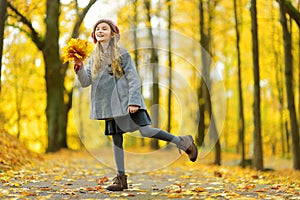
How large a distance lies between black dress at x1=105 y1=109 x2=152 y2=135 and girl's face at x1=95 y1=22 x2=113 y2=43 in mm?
984

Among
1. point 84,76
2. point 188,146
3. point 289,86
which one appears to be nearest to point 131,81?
point 84,76

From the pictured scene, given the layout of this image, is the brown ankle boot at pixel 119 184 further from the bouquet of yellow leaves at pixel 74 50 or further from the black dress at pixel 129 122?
the bouquet of yellow leaves at pixel 74 50

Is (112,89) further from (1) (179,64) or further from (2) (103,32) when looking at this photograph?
(1) (179,64)

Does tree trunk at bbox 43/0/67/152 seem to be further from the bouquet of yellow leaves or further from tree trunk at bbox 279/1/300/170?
the bouquet of yellow leaves

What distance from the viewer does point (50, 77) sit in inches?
601

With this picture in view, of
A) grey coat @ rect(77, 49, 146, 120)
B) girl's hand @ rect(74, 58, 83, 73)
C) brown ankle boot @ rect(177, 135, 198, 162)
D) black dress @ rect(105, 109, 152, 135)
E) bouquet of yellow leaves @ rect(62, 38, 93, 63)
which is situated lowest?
brown ankle boot @ rect(177, 135, 198, 162)

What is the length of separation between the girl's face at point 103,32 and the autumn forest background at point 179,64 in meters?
3.01

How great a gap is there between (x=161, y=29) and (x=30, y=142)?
13580 millimetres

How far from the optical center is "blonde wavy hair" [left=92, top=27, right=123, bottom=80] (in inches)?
206

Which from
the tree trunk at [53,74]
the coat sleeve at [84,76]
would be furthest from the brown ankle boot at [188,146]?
the tree trunk at [53,74]

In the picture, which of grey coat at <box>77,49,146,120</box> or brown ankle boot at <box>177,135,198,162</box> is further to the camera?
brown ankle boot at <box>177,135,198,162</box>

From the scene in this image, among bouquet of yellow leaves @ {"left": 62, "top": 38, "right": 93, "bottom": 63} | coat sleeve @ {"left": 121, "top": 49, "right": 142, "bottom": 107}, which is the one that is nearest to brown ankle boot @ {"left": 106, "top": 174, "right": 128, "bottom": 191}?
coat sleeve @ {"left": 121, "top": 49, "right": 142, "bottom": 107}

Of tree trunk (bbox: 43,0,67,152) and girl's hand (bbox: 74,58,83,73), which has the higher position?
tree trunk (bbox: 43,0,67,152)

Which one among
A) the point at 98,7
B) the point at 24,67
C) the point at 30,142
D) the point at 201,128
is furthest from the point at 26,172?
the point at 30,142
